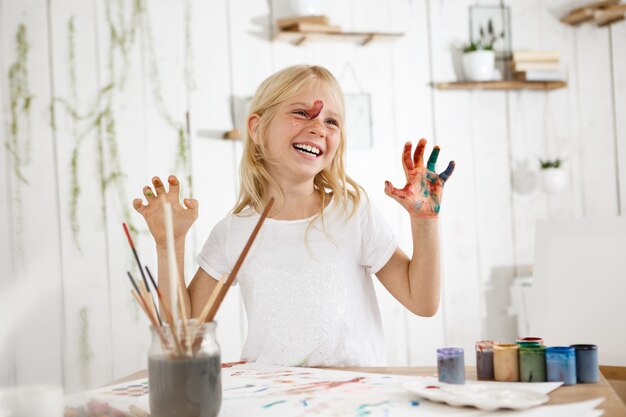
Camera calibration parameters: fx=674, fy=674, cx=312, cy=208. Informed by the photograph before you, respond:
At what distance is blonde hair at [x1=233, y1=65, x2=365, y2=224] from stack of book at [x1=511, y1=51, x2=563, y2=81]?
6.02 ft

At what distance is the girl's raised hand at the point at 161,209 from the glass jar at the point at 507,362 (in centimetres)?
60

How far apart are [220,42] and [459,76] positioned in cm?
114

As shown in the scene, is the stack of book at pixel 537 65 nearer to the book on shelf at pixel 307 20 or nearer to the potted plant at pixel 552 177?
the potted plant at pixel 552 177

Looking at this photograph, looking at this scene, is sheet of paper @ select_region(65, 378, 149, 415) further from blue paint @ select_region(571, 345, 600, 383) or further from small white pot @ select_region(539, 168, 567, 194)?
small white pot @ select_region(539, 168, 567, 194)

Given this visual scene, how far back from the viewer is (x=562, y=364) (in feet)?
3.18

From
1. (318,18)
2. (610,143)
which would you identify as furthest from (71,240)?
(610,143)

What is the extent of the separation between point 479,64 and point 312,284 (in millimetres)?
1988

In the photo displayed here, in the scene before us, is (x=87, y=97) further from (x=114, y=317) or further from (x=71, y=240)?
(x=114, y=317)

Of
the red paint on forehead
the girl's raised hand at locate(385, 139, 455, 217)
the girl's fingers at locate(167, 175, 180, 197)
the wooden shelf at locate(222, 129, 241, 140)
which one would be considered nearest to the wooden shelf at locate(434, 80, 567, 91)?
the wooden shelf at locate(222, 129, 241, 140)

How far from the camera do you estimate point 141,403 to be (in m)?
A: 0.98

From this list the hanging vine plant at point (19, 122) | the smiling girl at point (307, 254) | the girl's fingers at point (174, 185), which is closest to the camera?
the girl's fingers at point (174, 185)

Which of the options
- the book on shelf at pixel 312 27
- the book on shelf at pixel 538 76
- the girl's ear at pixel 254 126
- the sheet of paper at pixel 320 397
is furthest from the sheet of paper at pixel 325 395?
the book on shelf at pixel 538 76

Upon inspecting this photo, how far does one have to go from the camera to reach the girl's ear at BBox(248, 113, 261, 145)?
1.61m

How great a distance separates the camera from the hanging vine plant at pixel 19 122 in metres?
2.88
